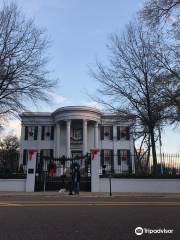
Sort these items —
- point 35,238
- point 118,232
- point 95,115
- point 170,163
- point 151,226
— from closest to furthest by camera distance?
1. point 35,238
2. point 118,232
3. point 151,226
4. point 170,163
5. point 95,115

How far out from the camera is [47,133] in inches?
1799

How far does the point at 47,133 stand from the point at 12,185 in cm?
2299

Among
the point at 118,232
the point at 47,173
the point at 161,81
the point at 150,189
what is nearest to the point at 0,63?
the point at 47,173

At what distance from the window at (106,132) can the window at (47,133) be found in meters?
7.06

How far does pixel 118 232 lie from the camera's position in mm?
6246

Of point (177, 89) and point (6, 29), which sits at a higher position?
point (6, 29)

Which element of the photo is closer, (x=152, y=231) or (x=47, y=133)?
(x=152, y=231)

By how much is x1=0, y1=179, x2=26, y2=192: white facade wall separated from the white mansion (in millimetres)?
20221

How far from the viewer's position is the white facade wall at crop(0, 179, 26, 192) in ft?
74.8

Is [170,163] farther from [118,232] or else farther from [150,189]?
[118,232]

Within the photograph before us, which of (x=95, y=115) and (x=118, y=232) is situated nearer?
(x=118, y=232)

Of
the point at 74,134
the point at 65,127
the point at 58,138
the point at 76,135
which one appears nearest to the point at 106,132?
the point at 76,135

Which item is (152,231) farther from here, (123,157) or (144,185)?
(123,157)

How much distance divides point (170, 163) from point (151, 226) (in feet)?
61.7
